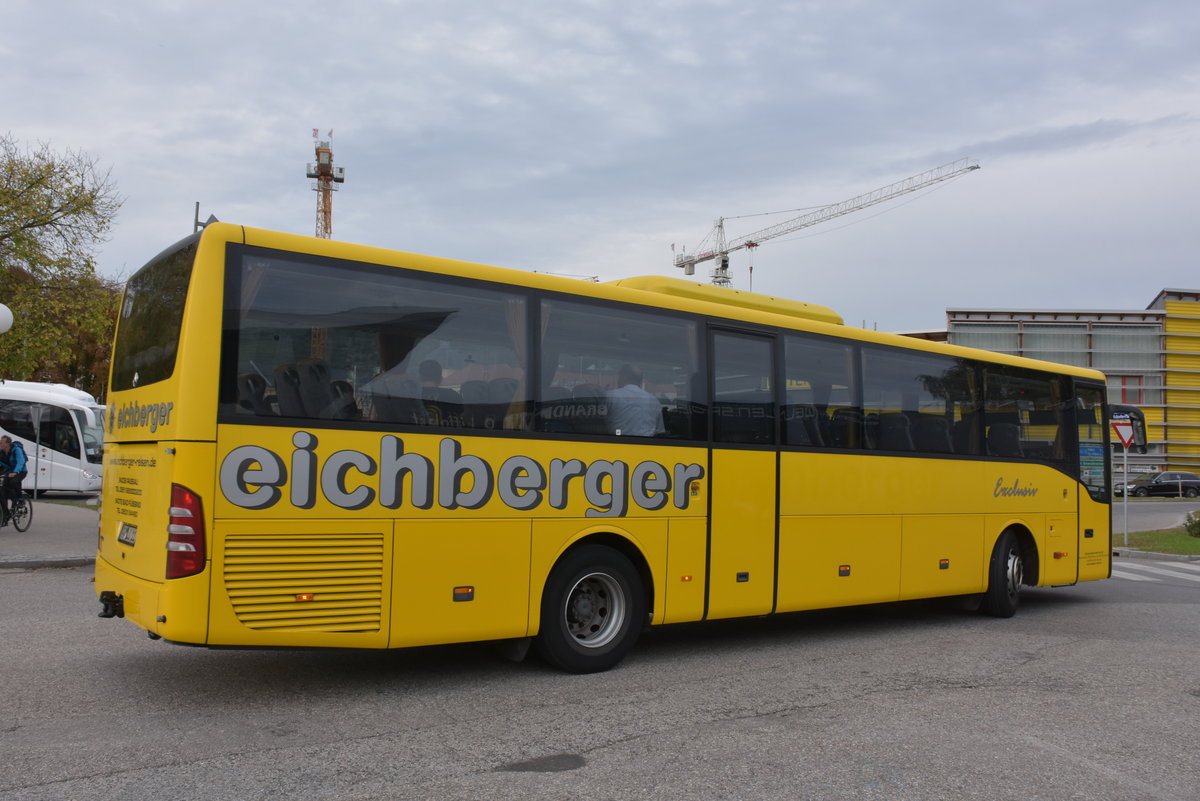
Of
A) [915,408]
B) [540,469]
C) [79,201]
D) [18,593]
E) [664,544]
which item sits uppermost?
[79,201]

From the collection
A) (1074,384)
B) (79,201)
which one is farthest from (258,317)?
(79,201)

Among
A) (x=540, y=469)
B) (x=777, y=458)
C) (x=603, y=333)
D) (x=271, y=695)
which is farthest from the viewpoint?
(x=777, y=458)

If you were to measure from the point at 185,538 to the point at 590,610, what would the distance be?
314 centimetres

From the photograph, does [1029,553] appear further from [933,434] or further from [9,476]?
[9,476]

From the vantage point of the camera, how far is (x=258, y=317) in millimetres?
6086

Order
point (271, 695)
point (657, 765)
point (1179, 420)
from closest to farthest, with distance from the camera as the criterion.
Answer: point (657, 765) < point (271, 695) < point (1179, 420)

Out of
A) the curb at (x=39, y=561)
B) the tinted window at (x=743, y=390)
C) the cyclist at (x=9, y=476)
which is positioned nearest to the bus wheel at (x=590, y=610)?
the tinted window at (x=743, y=390)

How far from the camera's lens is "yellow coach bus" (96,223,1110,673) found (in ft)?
19.5

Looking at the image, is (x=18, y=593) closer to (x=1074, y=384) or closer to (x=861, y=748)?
(x=861, y=748)

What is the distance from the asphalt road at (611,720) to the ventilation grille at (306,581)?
59 centimetres

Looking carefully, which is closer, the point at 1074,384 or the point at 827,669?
the point at 827,669

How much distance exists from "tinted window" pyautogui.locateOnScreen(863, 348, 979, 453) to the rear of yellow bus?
628cm

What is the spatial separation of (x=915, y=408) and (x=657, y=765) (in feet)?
20.3

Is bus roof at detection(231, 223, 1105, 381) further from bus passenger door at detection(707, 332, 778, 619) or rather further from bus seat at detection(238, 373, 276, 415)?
bus seat at detection(238, 373, 276, 415)
